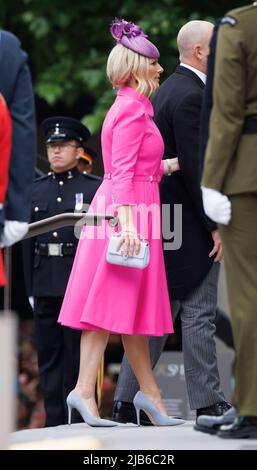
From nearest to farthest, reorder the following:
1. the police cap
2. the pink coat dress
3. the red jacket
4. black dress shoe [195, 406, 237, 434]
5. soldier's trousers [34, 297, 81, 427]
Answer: the red jacket → black dress shoe [195, 406, 237, 434] → the pink coat dress → soldier's trousers [34, 297, 81, 427] → the police cap

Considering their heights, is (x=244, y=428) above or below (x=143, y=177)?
below

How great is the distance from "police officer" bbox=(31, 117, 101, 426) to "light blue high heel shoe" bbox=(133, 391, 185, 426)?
1.74 metres

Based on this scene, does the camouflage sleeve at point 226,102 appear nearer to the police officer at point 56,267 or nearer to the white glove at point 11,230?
the white glove at point 11,230

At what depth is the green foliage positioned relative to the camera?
13.4 m

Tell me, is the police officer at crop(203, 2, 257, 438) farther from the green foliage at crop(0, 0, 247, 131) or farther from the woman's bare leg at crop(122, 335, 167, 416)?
the green foliage at crop(0, 0, 247, 131)

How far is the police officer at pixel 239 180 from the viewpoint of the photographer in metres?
6.37

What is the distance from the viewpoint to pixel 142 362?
759 cm

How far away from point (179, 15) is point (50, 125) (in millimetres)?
4049

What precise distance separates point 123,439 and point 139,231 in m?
1.19

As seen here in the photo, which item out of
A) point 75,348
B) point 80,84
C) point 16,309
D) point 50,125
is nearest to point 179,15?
point 80,84

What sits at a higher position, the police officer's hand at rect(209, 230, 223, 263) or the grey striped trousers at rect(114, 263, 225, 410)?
the police officer's hand at rect(209, 230, 223, 263)

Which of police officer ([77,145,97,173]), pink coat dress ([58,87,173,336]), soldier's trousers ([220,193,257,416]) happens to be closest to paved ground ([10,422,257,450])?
soldier's trousers ([220,193,257,416])

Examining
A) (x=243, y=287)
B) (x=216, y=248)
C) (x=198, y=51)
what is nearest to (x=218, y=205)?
(x=243, y=287)

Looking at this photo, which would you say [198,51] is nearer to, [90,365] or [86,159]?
[90,365]
